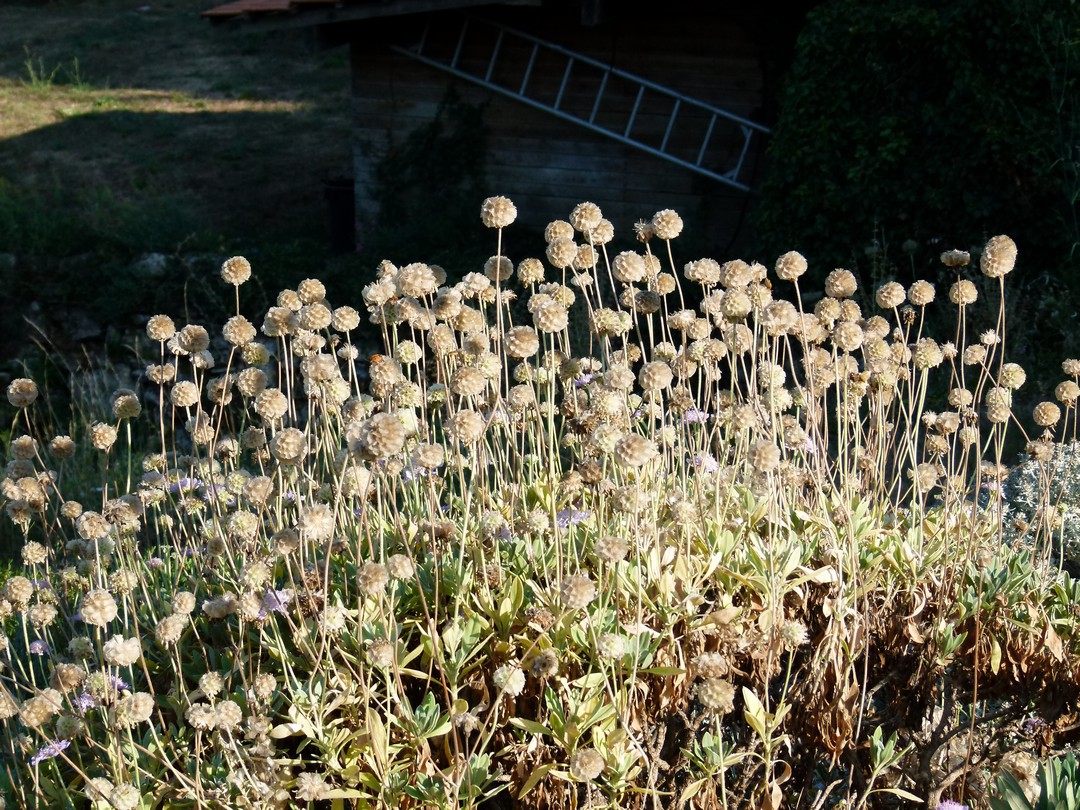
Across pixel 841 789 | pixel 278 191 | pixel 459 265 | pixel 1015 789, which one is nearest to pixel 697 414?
pixel 841 789

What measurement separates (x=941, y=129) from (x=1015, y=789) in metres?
7.09

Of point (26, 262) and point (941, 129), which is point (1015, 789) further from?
point (26, 262)

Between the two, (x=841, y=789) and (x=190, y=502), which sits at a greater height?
(x=190, y=502)

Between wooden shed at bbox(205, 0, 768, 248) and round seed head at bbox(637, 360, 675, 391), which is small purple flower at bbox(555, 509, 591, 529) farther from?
wooden shed at bbox(205, 0, 768, 248)

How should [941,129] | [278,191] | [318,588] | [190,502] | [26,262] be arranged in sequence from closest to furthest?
[318,588] < [190,502] < [941,129] < [26,262] < [278,191]

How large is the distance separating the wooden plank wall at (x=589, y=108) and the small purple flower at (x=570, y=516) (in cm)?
853

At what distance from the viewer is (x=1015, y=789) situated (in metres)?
2.22

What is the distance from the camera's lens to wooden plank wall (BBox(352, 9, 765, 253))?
35.9 feet

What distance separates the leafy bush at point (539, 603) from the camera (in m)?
2.32

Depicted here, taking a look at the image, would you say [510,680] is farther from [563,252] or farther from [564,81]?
[564,81]

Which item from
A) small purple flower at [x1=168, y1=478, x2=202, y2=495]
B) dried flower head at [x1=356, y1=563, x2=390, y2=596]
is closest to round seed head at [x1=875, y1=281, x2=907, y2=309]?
dried flower head at [x1=356, y1=563, x2=390, y2=596]

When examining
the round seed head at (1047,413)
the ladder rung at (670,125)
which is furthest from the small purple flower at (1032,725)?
the ladder rung at (670,125)

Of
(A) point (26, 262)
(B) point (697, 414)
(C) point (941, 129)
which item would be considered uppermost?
(C) point (941, 129)

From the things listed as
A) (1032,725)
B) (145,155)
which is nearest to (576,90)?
(145,155)
